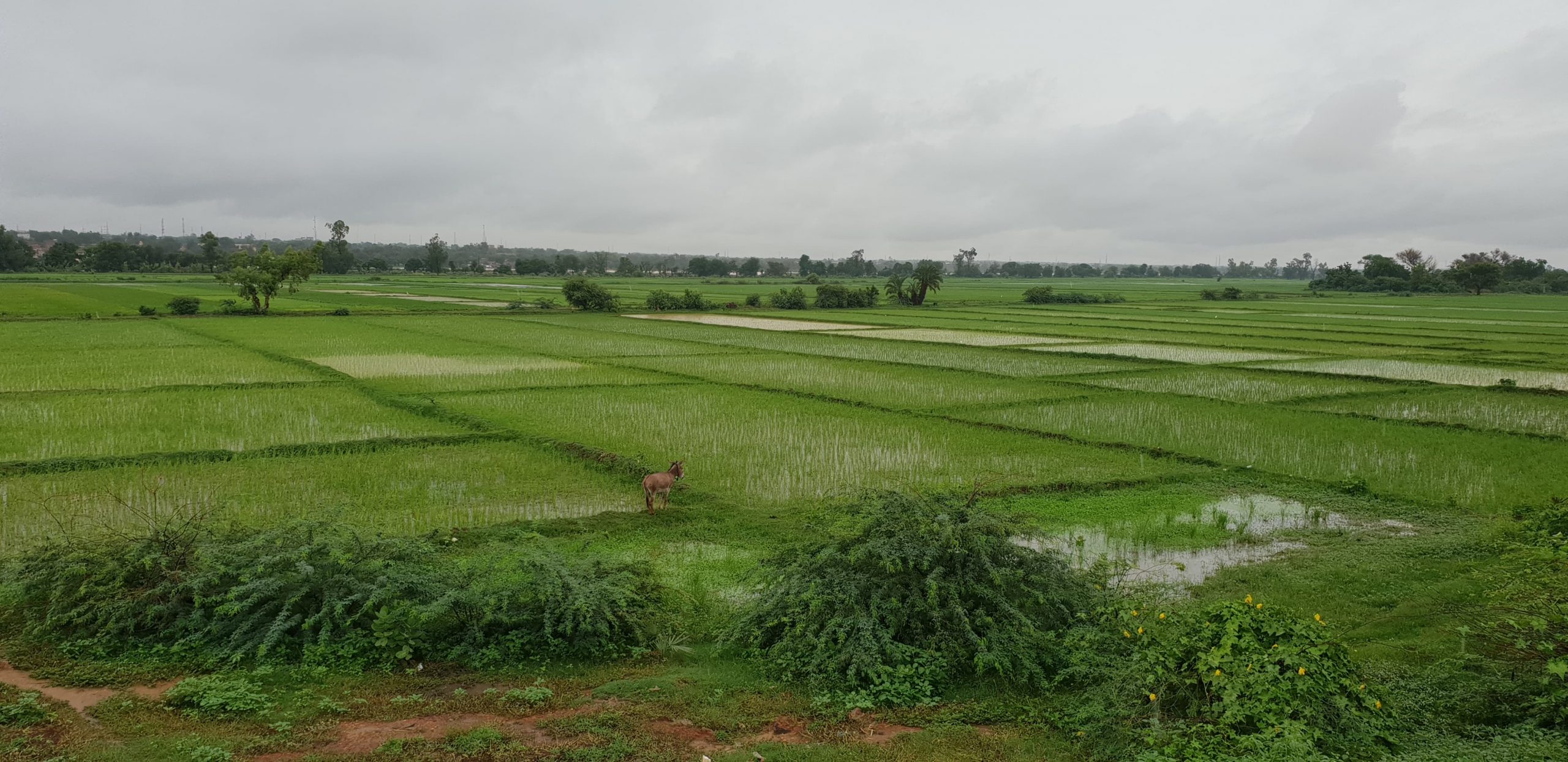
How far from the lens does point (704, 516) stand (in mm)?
9508

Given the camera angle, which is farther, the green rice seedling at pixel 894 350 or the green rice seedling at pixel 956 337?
the green rice seedling at pixel 956 337

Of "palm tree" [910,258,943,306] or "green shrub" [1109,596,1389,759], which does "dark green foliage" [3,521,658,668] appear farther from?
"palm tree" [910,258,943,306]

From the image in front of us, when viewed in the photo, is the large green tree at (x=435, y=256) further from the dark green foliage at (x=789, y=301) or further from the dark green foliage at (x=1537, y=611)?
the dark green foliage at (x=1537, y=611)

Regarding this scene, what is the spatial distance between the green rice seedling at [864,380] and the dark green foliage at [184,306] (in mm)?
26088

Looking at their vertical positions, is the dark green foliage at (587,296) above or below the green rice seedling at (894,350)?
above

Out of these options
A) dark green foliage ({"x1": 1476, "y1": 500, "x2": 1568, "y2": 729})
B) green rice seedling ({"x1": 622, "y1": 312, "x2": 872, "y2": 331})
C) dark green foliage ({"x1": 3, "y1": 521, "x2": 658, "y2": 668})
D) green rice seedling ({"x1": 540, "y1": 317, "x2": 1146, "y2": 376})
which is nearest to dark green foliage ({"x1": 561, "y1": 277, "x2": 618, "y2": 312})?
green rice seedling ({"x1": 622, "y1": 312, "x2": 872, "y2": 331})

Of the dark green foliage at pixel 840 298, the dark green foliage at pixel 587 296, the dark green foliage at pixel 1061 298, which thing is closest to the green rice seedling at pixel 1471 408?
the dark green foliage at pixel 587 296

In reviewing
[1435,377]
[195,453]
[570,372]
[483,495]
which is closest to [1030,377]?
[1435,377]

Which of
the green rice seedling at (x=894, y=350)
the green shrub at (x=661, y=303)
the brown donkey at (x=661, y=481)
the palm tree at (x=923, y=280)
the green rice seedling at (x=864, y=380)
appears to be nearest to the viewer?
the brown donkey at (x=661, y=481)

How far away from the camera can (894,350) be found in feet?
90.4

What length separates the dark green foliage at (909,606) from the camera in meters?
5.61

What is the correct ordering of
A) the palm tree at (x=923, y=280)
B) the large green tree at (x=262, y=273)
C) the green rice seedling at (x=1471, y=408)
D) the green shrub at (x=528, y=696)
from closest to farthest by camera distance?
the green shrub at (x=528, y=696), the green rice seedling at (x=1471, y=408), the large green tree at (x=262, y=273), the palm tree at (x=923, y=280)

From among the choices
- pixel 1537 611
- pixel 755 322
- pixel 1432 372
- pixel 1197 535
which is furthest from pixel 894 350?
pixel 1537 611

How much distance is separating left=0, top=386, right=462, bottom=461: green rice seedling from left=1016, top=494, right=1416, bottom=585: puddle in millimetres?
9660
